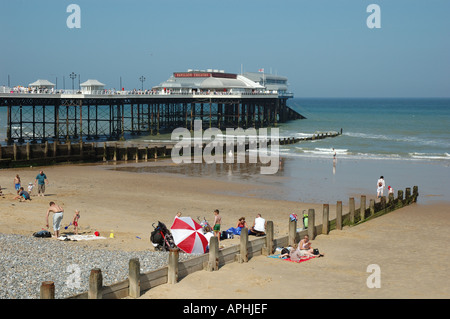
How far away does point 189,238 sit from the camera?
17.4m

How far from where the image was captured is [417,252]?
790 inches

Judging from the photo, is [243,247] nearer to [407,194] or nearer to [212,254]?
[212,254]

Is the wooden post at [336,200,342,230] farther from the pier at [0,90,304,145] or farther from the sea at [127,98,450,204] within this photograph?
the pier at [0,90,304,145]

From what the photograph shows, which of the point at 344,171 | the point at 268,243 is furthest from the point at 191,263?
the point at 344,171

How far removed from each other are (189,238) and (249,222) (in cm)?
721

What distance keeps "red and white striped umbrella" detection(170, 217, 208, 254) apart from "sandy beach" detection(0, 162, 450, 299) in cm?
108

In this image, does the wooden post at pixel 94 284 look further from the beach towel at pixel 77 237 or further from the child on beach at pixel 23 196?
the child on beach at pixel 23 196

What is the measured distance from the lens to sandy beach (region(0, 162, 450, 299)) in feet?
51.2

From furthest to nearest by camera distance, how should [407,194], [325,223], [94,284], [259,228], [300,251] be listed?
[407,194] < [325,223] < [259,228] < [300,251] < [94,284]

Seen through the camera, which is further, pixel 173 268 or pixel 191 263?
pixel 191 263

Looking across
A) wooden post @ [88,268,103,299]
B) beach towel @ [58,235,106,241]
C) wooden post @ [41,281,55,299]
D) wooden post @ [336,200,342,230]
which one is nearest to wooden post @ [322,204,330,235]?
wooden post @ [336,200,342,230]

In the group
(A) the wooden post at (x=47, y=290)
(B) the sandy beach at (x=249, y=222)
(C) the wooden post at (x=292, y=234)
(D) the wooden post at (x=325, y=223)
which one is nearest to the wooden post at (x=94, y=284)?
(A) the wooden post at (x=47, y=290)

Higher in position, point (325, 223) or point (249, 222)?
point (325, 223)
